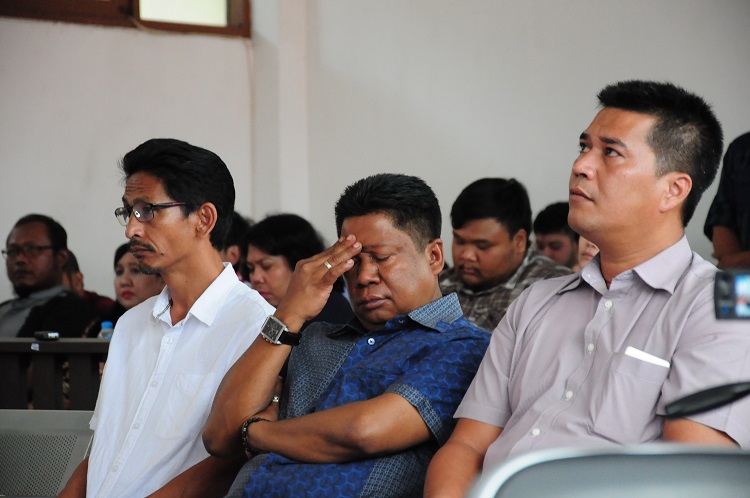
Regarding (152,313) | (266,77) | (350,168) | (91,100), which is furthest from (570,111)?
(152,313)

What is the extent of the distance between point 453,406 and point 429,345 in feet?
0.40

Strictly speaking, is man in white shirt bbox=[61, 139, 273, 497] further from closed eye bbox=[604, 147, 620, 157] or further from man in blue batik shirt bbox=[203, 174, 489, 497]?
closed eye bbox=[604, 147, 620, 157]

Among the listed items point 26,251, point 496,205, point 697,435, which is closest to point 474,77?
point 496,205

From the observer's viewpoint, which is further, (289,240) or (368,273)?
(289,240)

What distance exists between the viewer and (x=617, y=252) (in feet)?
5.27

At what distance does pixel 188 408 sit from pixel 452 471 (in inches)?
28.0

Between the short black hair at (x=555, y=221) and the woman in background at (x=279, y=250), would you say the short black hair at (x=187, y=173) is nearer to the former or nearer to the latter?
the woman in background at (x=279, y=250)

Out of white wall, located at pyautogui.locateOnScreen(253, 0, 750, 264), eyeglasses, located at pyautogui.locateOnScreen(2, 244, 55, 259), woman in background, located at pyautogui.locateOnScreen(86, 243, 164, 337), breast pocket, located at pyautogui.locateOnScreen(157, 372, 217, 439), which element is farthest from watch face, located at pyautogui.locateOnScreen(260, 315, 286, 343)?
white wall, located at pyautogui.locateOnScreen(253, 0, 750, 264)

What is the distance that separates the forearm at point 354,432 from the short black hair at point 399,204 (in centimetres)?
41

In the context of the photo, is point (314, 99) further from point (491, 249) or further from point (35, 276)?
point (491, 249)

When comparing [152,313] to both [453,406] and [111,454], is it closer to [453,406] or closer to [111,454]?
[111,454]

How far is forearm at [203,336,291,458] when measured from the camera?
72.4 inches

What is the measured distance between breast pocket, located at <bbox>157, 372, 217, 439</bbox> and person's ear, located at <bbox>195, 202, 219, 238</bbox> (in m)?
0.33

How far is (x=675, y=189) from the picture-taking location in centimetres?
161
